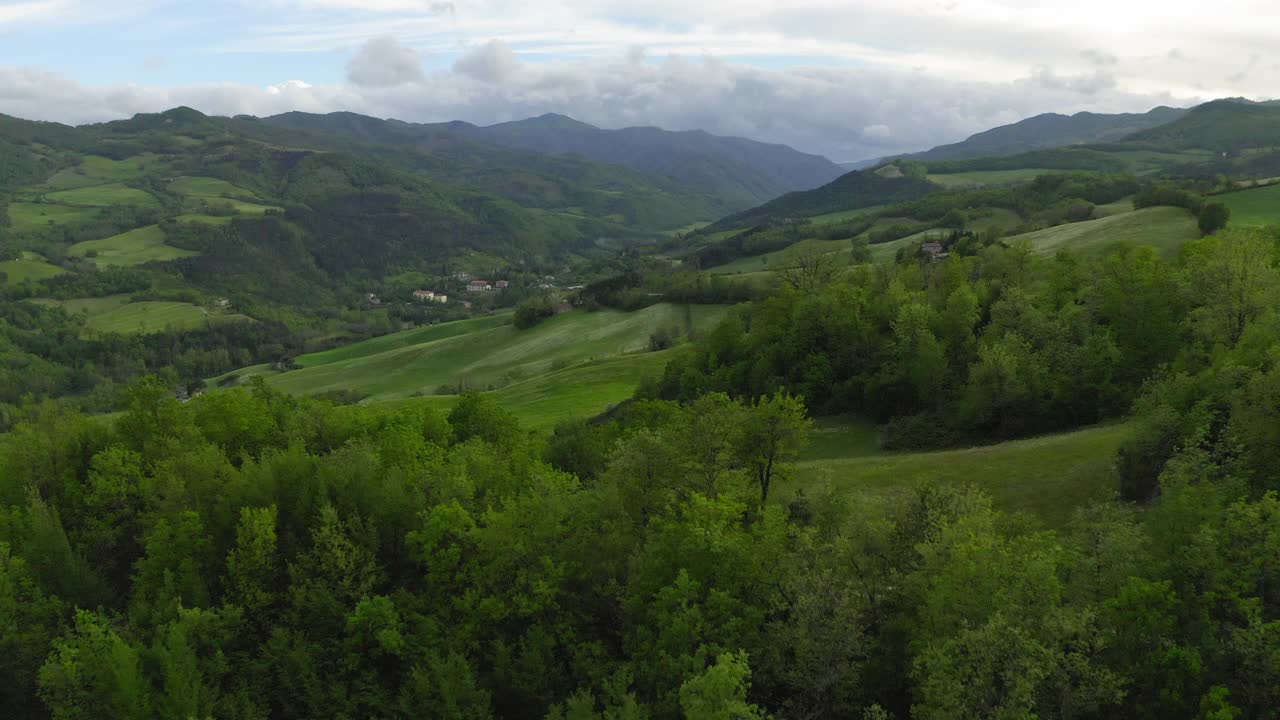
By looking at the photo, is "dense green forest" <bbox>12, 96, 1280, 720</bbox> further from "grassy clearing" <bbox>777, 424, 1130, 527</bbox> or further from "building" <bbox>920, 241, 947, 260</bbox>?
"building" <bbox>920, 241, 947, 260</bbox>

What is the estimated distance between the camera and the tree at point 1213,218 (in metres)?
118

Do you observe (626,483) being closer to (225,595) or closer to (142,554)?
(225,595)

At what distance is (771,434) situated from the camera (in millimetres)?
45031

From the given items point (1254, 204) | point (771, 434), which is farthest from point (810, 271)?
point (1254, 204)

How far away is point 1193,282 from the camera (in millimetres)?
55312

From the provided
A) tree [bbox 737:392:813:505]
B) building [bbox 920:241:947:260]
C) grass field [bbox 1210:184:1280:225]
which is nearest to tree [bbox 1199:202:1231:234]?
grass field [bbox 1210:184:1280:225]

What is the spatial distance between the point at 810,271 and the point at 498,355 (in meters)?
87.5

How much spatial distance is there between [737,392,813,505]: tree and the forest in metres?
0.18

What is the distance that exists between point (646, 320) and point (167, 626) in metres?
135

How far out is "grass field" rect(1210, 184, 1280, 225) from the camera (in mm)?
129375

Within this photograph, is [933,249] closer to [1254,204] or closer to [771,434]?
[1254,204]

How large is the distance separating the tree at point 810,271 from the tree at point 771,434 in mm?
43177

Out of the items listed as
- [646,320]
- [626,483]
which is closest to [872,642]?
[626,483]

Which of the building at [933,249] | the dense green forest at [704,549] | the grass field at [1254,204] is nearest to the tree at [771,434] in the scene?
the dense green forest at [704,549]
